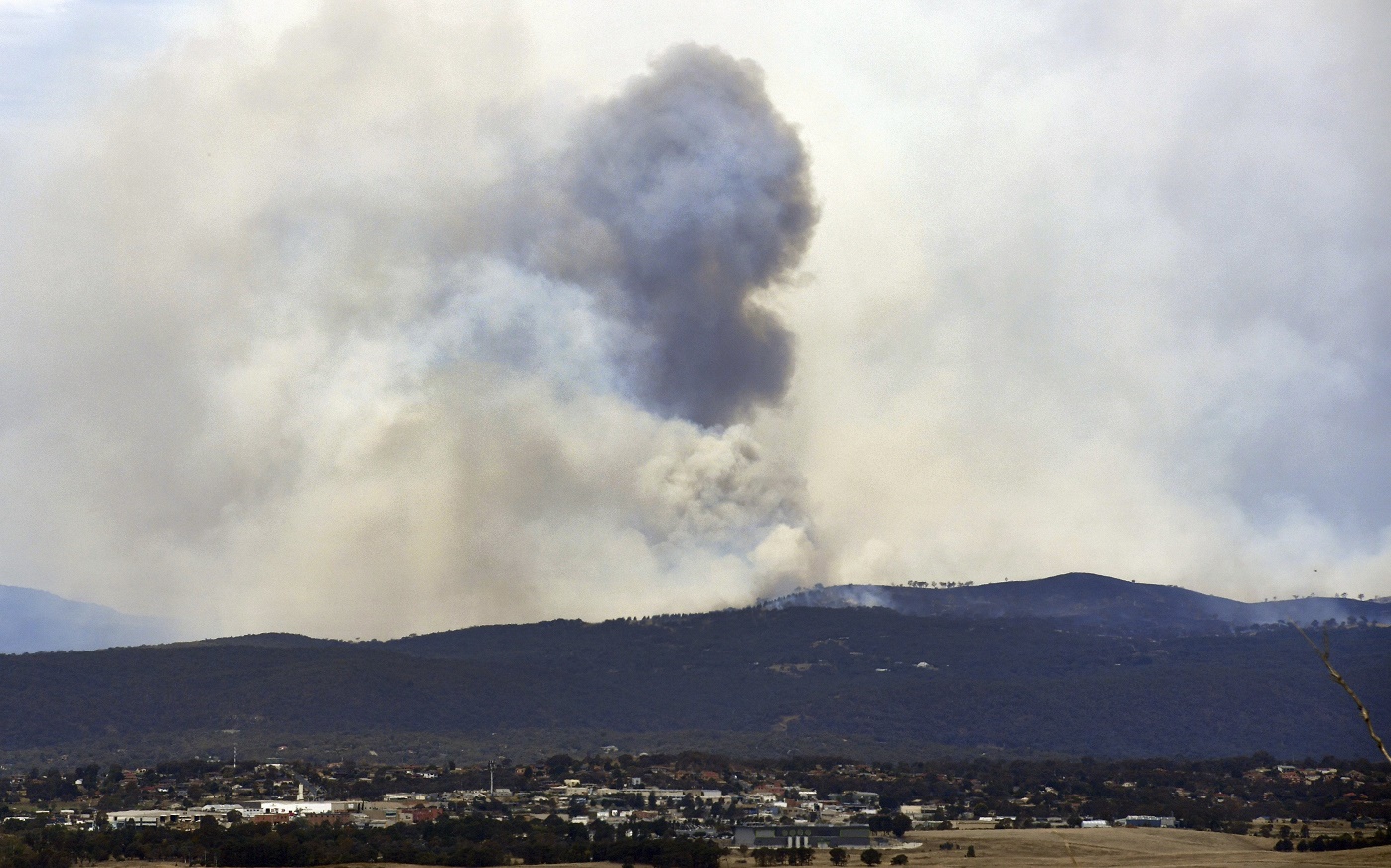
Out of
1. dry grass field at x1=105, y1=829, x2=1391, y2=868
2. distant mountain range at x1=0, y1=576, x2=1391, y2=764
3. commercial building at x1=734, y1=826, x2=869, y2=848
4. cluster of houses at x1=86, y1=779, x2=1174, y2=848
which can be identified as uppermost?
distant mountain range at x1=0, y1=576, x2=1391, y2=764

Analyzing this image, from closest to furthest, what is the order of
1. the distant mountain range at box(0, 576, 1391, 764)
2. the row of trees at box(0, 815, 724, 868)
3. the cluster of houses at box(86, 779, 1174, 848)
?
the row of trees at box(0, 815, 724, 868) → the cluster of houses at box(86, 779, 1174, 848) → the distant mountain range at box(0, 576, 1391, 764)

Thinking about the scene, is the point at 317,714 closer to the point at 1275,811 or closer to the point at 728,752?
the point at 728,752

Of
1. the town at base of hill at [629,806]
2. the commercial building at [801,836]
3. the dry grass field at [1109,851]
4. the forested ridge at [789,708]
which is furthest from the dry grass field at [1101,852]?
the forested ridge at [789,708]

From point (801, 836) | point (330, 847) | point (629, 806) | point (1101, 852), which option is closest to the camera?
point (330, 847)

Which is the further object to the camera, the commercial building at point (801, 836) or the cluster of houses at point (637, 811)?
the cluster of houses at point (637, 811)

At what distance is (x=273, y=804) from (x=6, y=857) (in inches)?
1404

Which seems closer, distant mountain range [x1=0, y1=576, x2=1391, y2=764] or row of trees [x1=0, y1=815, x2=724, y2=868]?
row of trees [x1=0, y1=815, x2=724, y2=868]

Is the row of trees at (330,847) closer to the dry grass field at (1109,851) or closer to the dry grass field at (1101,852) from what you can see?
the dry grass field at (1101,852)

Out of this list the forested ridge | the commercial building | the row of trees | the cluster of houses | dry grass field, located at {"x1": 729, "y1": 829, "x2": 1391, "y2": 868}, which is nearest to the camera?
dry grass field, located at {"x1": 729, "y1": 829, "x2": 1391, "y2": 868}

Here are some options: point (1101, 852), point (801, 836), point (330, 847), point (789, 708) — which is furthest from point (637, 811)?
point (789, 708)

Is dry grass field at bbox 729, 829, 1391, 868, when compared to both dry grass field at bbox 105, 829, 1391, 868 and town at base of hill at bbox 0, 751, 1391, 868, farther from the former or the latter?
town at base of hill at bbox 0, 751, 1391, 868

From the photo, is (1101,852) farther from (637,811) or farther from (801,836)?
(637,811)

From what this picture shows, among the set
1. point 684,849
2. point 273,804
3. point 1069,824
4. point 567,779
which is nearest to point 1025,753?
point 567,779

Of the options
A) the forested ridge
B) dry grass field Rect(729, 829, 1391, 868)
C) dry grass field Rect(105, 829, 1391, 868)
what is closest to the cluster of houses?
dry grass field Rect(105, 829, 1391, 868)
